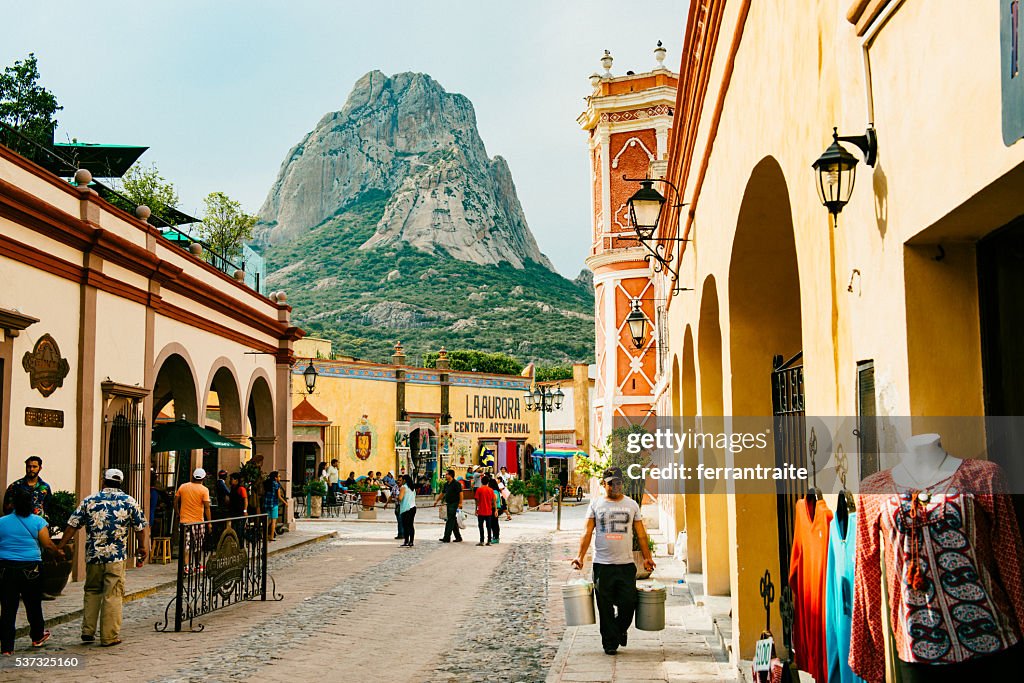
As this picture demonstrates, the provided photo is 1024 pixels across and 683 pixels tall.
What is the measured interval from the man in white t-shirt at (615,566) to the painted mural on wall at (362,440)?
2978cm

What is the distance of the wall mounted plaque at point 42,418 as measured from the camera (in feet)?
39.9

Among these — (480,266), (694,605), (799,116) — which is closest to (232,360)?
(694,605)

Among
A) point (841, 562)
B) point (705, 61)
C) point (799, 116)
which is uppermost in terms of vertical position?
point (705, 61)

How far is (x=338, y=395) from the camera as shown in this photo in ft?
122

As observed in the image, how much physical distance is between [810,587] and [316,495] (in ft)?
88.9

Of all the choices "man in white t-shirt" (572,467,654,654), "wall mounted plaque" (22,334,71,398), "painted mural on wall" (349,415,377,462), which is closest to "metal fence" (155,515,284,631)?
"wall mounted plaque" (22,334,71,398)

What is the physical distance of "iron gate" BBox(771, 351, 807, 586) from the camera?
6520 mm

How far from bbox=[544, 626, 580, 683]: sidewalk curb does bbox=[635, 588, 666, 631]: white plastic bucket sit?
29.5 inches

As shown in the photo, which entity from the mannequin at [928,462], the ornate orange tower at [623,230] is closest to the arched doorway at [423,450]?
the ornate orange tower at [623,230]

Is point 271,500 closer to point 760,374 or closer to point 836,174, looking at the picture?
point 760,374

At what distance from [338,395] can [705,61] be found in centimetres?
3047

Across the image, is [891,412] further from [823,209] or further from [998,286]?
[823,209]

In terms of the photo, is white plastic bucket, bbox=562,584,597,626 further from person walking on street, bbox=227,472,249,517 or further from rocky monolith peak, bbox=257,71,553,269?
rocky monolith peak, bbox=257,71,553,269

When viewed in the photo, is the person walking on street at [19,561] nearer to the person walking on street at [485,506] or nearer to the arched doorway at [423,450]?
the person walking on street at [485,506]
